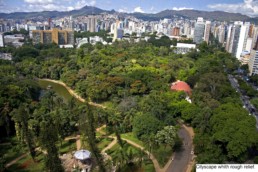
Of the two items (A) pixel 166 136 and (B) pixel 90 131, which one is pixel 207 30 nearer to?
(A) pixel 166 136

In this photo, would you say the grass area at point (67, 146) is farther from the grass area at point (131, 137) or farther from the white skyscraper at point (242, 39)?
the white skyscraper at point (242, 39)

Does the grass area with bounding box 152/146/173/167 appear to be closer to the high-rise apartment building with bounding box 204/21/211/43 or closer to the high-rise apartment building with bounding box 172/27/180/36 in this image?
the high-rise apartment building with bounding box 204/21/211/43

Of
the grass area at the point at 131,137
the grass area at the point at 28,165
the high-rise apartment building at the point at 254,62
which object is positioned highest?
the high-rise apartment building at the point at 254,62

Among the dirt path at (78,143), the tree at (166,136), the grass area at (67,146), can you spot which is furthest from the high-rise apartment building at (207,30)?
the grass area at (67,146)

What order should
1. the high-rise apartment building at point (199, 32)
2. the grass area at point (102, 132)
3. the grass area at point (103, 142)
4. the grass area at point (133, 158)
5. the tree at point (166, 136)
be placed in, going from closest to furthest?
the grass area at point (133, 158) < the tree at point (166, 136) < the grass area at point (103, 142) < the grass area at point (102, 132) < the high-rise apartment building at point (199, 32)

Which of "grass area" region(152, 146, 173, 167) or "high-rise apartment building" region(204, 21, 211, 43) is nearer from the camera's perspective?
"grass area" region(152, 146, 173, 167)

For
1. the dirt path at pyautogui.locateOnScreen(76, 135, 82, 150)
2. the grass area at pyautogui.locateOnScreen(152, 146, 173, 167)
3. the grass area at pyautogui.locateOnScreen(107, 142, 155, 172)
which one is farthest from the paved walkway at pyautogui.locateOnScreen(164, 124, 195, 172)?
the dirt path at pyautogui.locateOnScreen(76, 135, 82, 150)
